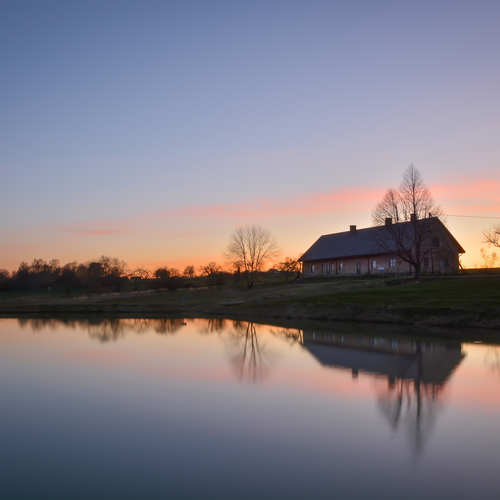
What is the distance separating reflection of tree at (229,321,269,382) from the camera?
1257 centimetres

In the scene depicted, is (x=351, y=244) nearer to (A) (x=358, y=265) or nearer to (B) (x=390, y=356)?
(A) (x=358, y=265)

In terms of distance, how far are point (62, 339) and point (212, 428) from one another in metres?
15.4

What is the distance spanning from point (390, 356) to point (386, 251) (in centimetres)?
3280

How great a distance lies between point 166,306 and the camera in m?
39.5

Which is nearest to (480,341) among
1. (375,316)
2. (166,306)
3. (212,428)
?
(375,316)

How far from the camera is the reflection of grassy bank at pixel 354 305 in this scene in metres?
23.5

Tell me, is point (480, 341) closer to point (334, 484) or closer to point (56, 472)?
point (334, 484)

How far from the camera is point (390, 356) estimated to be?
48.2 ft

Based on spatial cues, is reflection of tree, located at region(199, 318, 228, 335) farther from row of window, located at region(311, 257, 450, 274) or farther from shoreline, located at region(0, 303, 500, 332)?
row of window, located at region(311, 257, 450, 274)

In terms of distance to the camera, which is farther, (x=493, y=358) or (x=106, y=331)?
(x=106, y=331)

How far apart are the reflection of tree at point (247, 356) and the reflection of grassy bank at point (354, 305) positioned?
705cm

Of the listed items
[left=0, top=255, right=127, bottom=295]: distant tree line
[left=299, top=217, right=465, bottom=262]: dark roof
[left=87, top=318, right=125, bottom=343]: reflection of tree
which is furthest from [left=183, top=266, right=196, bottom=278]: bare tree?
[left=87, top=318, right=125, bottom=343]: reflection of tree

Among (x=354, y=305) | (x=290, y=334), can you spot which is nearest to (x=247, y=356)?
(x=290, y=334)

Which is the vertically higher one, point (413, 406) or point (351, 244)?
point (351, 244)
